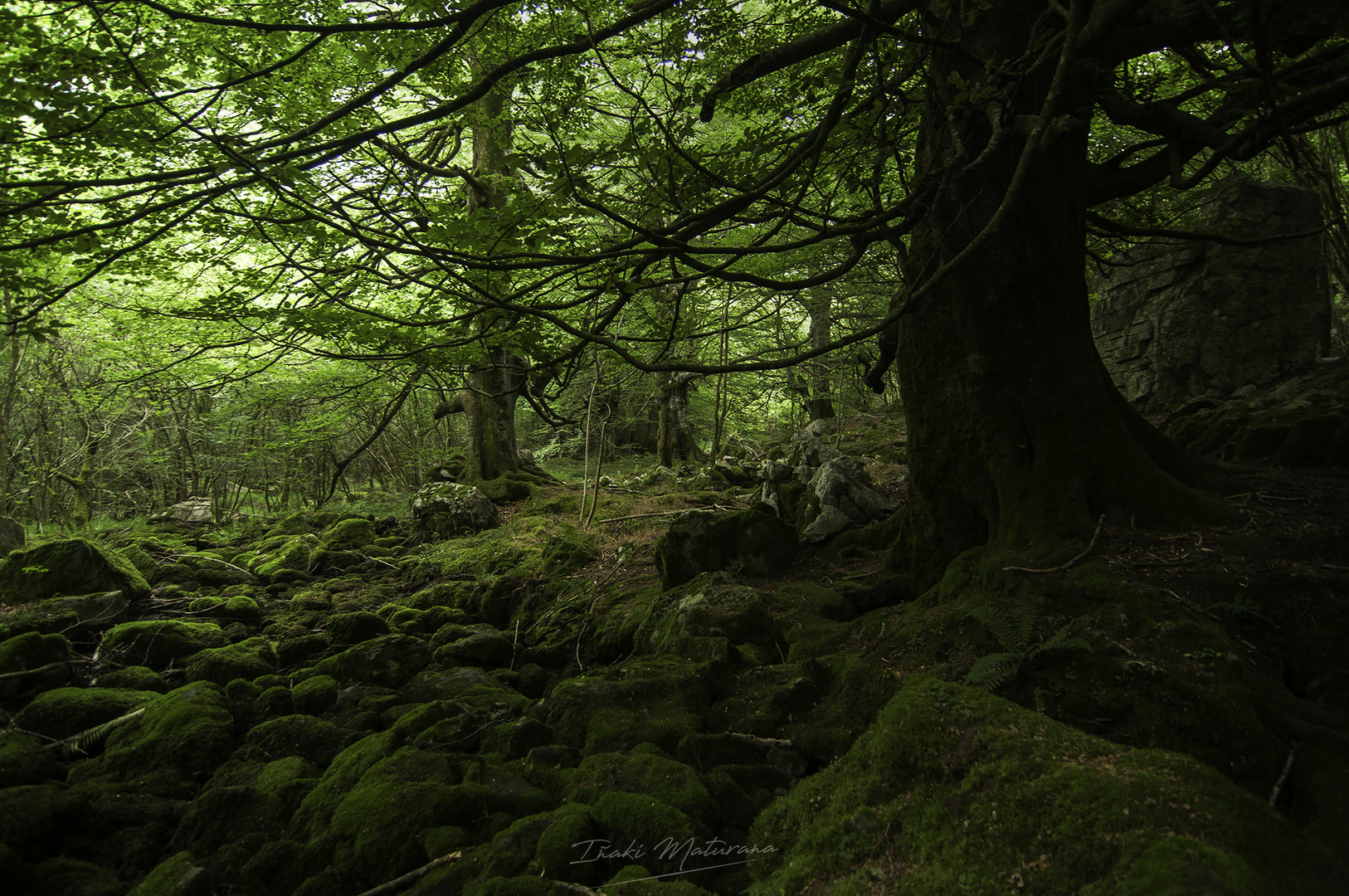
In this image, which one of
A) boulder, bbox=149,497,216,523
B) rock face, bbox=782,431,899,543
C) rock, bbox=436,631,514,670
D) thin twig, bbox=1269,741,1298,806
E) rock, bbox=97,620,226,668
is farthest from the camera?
boulder, bbox=149,497,216,523

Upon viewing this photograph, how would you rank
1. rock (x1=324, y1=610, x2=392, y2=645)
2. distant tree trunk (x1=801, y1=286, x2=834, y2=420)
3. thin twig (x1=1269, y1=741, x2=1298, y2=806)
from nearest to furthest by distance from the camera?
thin twig (x1=1269, y1=741, x2=1298, y2=806) → rock (x1=324, y1=610, x2=392, y2=645) → distant tree trunk (x1=801, y1=286, x2=834, y2=420)

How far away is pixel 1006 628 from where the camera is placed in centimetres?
304

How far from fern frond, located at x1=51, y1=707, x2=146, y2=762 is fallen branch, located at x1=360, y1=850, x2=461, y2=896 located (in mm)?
2639

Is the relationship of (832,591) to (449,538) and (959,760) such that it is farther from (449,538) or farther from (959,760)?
(449,538)

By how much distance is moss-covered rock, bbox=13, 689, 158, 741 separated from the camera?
13.2 ft

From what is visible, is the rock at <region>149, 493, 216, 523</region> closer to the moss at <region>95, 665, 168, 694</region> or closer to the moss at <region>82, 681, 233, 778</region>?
the moss at <region>95, 665, 168, 694</region>

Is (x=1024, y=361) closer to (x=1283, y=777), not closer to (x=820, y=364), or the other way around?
(x=1283, y=777)

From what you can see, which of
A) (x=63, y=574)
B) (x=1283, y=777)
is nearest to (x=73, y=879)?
(x=1283, y=777)

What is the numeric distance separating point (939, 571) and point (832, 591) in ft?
2.67

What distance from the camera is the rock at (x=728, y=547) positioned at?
5723mm

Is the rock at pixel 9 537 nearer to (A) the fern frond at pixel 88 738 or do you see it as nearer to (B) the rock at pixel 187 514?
(B) the rock at pixel 187 514

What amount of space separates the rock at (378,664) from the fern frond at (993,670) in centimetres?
410

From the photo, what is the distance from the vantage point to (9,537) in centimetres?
820

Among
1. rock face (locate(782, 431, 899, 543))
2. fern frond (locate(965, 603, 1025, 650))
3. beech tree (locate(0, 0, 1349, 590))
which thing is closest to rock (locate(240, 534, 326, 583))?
beech tree (locate(0, 0, 1349, 590))
